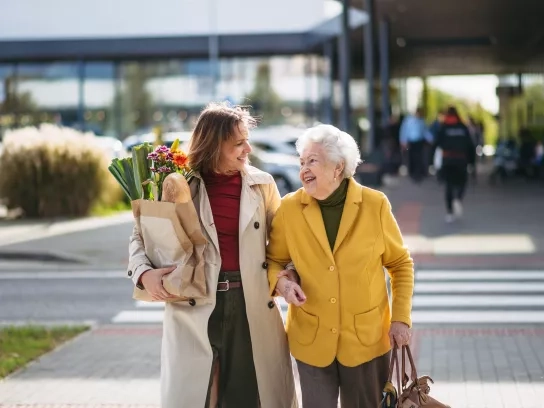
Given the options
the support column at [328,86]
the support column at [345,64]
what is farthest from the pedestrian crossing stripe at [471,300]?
the support column at [328,86]

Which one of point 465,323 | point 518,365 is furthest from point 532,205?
point 518,365

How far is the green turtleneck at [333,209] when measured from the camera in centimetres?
479

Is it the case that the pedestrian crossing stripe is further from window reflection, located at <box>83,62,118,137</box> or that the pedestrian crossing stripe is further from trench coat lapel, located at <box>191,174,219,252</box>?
window reflection, located at <box>83,62,118,137</box>

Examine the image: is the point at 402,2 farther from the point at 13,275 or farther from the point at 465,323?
the point at 465,323

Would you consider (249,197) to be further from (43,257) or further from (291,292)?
(43,257)

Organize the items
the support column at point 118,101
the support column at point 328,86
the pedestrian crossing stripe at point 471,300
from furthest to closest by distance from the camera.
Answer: the support column at point 118,101, the support column at point 328,86, the pedestrian crossing stripe at point 471,300

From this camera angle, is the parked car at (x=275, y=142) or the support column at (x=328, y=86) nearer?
the parked car at (x=275, y=142)

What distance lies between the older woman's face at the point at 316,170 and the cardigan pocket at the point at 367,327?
55cm

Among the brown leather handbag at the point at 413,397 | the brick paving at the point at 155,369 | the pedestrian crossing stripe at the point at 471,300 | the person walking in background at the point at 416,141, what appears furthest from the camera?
the person walking in background at the point at 416,141

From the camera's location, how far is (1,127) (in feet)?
190

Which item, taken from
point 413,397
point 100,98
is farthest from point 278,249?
point 100,98

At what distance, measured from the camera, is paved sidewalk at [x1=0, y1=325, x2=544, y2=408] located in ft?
23.5

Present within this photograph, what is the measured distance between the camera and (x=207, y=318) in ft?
15.7

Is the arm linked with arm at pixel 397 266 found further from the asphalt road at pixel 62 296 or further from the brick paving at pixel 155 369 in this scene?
the asphalt road at pixel 62 296
